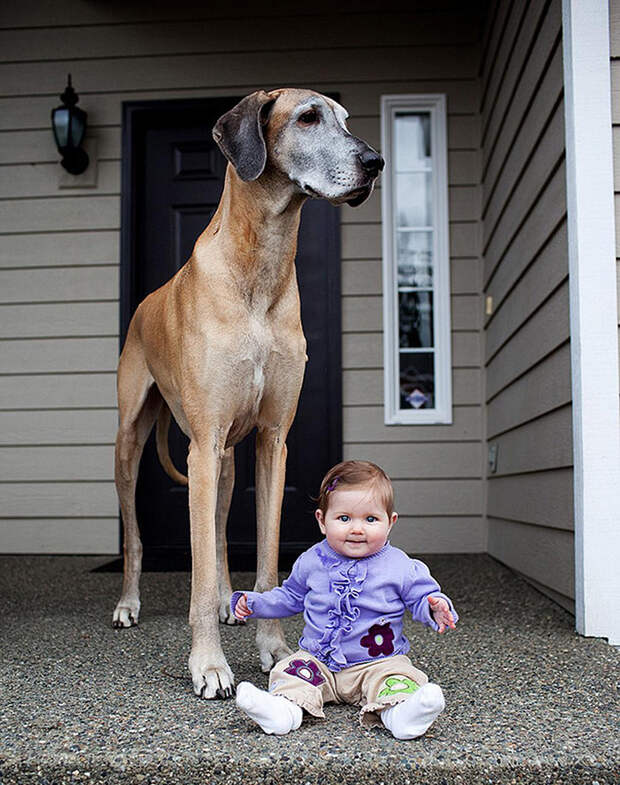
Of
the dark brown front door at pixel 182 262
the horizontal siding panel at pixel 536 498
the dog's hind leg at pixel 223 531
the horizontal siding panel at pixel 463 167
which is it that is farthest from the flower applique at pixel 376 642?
the horizontal siding panel at pixel 463 167

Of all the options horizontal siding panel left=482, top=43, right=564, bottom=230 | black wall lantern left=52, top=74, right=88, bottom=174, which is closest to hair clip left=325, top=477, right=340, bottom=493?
horizontal siding panel left=482, top=43, right=564, bottom=230

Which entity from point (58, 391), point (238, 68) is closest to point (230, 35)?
point (238, 68)

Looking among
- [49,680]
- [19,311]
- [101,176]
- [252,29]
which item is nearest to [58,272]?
[19,311]

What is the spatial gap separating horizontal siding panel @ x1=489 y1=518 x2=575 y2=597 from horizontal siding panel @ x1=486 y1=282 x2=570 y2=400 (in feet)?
2.20

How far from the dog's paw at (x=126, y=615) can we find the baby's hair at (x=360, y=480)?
43.6 inches

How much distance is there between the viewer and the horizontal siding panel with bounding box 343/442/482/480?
4520 millimetres

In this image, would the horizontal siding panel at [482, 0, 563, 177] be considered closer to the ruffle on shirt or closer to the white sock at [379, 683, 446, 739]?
the ruffle on shirt

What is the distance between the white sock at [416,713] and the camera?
152 cm

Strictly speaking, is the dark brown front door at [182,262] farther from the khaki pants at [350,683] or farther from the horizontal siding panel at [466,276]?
the khaki pants at [350,683]

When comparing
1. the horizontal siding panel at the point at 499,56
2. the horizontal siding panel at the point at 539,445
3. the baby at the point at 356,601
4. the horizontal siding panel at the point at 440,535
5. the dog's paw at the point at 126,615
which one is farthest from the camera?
the horizontal siding panel at the point at 440,535

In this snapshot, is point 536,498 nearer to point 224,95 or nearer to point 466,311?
point 466,311

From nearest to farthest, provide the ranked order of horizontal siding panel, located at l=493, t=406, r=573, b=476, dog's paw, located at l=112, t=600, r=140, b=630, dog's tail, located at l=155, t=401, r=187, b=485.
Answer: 1. dog's paw, located at l=112, t=600, r=140, b=630
2. horizontal siding panel, located at l=493, t=406, r=573, b=476
3. dog's tail, located at l=155, t=401, r=187, b=485

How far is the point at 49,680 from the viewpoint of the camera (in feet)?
6.61

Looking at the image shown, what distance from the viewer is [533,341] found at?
3.26 metres
